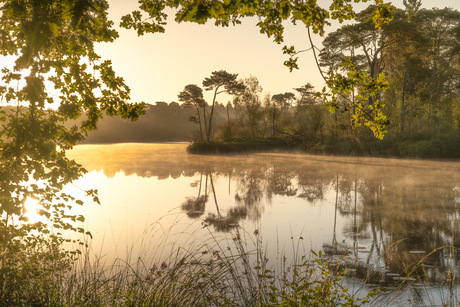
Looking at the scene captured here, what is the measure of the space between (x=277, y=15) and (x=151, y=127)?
7007 centimetres

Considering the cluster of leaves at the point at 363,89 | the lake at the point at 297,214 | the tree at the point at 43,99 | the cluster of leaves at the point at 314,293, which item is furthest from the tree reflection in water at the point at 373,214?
the tree at the point at 43,99

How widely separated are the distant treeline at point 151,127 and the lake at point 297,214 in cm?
5503

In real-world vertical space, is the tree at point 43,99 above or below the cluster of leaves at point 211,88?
below

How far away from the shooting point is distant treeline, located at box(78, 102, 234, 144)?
68.1m

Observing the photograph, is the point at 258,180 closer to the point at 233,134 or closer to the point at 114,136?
the point at 233,134

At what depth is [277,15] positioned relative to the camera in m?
2.99

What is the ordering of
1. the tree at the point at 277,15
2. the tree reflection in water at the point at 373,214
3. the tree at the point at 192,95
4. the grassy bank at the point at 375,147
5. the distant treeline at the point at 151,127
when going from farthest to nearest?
the distant treeline at the point at 151,127
the tree at the point at 192,95
the grassy bank at the point at 375,147
the tree reflection in water at the point at 373,214
the tree at the point at 277,15

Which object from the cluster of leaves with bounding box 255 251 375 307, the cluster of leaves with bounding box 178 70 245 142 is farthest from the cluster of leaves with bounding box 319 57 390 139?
the cluster of leaves with bounding box 178 70 245 142

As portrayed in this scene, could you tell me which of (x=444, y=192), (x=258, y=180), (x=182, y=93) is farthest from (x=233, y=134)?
(x=444, y=192)

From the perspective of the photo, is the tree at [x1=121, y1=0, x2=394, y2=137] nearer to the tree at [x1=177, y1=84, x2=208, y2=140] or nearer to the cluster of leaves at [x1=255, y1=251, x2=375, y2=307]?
the cluster of leaves at [x1=255, y1=251, x2=375, y2=307]

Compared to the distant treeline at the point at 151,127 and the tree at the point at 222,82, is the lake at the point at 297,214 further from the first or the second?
the distant treeline at the point at 151,127

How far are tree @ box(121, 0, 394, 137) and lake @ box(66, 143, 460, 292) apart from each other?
5.70 feet

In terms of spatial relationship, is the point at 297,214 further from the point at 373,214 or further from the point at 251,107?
the point at 251,107

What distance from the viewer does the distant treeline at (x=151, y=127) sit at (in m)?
68.1
